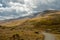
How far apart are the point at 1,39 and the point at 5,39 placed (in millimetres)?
1263

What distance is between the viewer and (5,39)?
4350cm

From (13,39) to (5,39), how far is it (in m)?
2.01

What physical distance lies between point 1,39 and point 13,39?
3155mm

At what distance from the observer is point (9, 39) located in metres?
44.6

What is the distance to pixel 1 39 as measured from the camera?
42.6 m

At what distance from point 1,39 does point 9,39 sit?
2639 mm

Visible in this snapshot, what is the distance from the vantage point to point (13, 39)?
44.1 meters

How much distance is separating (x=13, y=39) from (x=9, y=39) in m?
1.18
